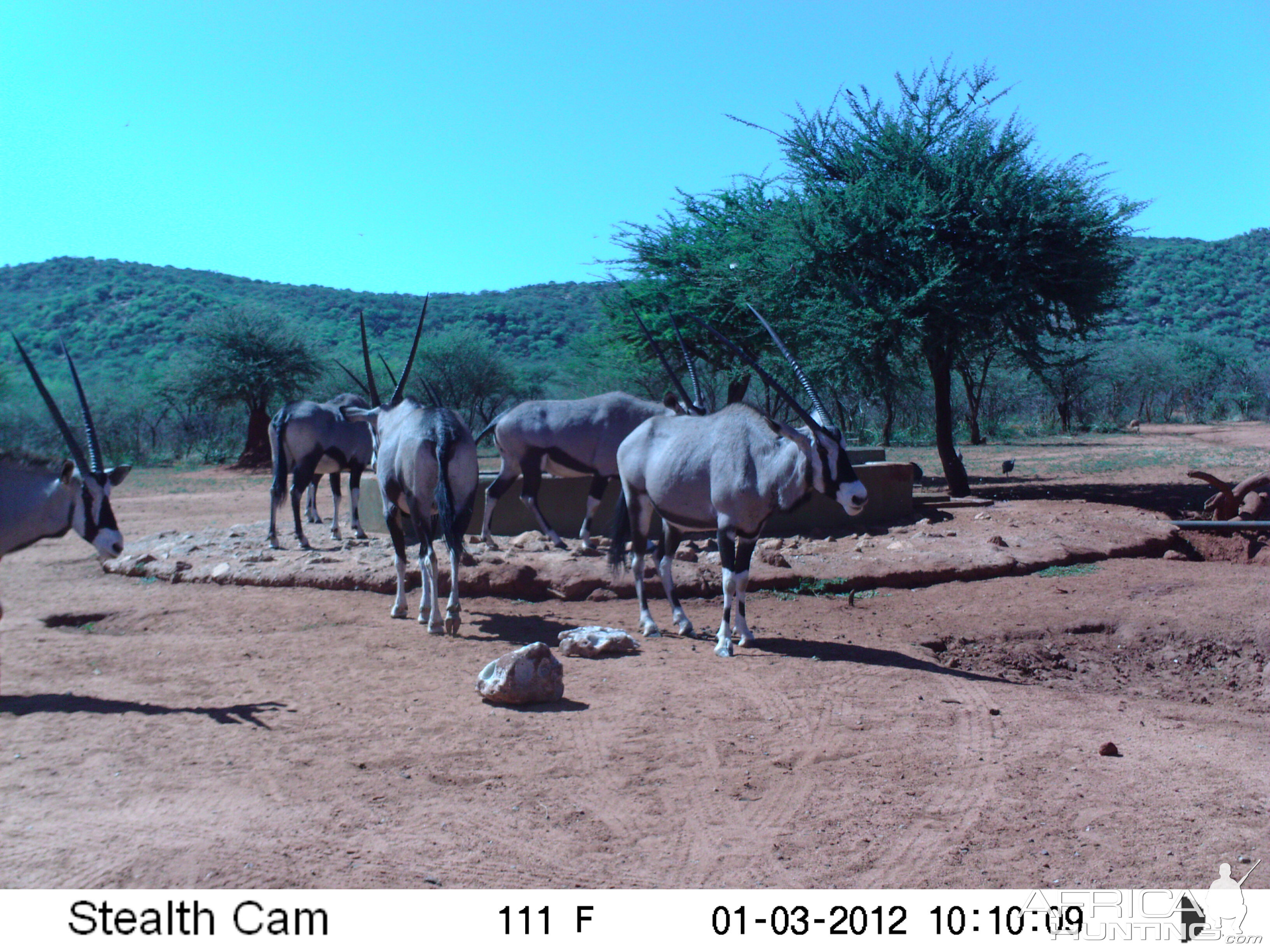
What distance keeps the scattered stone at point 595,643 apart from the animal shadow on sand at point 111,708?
208 cm

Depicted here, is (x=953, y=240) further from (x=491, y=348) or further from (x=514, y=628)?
(x=491, y=348)

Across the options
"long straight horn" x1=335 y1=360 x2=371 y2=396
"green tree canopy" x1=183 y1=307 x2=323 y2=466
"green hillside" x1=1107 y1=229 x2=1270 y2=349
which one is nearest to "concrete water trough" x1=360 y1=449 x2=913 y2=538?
"long straight horn" x1=335 y1=360 x2=371 y2=396

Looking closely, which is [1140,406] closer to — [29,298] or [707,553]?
[707,553]

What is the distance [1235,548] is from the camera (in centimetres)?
1088

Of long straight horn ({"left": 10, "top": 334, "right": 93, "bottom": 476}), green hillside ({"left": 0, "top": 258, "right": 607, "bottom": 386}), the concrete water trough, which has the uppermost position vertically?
green hillside ({"left": 0, "top": 258, "right": 607, "bottom": 386})

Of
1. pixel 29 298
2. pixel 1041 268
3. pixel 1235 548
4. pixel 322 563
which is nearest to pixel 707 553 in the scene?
pixel 322 563

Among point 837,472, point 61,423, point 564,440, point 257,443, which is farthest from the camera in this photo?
point 257,443

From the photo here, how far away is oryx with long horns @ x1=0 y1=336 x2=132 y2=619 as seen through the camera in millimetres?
5645

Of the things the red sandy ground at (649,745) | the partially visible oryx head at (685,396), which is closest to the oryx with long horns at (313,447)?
the red sandy ground at (649,745)

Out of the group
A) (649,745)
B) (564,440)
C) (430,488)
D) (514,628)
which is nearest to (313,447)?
(564,440)

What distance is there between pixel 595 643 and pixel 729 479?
162cm

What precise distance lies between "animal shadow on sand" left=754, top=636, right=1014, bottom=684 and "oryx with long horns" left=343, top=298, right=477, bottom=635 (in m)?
2.53

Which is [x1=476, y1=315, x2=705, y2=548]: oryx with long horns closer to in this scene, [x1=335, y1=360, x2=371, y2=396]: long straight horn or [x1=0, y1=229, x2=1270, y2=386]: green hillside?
[x1=335, y1=360, x2=371, y2=396]: long straight horn

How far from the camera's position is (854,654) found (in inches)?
277
